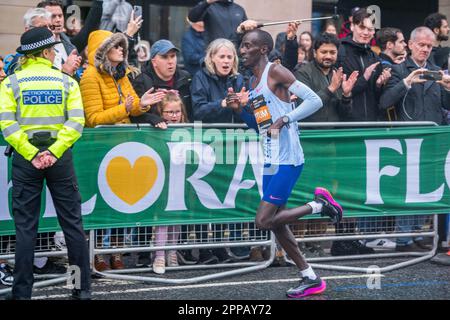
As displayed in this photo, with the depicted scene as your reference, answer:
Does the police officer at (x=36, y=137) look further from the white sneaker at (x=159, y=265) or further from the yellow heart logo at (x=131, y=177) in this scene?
the white sneaker at (x=159, y=265)

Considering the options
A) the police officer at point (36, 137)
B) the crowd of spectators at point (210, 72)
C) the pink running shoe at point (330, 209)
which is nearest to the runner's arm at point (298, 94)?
the crowd of spectators at point (210, 72)

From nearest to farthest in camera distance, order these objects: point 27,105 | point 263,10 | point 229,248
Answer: point 27,105 → point 229,248 → point 263,10

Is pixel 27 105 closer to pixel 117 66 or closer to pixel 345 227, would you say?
pixel 117 66

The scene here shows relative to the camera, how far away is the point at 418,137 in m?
9.73

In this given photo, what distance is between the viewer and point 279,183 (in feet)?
26.2

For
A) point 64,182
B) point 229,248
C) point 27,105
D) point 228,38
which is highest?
point 228,38

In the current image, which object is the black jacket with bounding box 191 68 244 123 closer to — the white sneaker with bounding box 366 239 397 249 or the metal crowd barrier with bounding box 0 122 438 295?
the metal crowd barrier with bounding box 0 122 438 295

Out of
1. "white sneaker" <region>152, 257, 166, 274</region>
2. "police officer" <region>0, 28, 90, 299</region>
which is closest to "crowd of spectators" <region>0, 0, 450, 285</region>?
"white sneaker" <region>152, 257, 166, 274</region>

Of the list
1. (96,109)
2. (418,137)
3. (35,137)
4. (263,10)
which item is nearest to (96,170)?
(96,109)

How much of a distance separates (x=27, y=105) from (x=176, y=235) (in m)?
2.34

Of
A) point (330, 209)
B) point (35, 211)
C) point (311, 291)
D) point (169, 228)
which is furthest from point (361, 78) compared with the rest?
point (35, 211)

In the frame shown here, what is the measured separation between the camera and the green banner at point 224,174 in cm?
866

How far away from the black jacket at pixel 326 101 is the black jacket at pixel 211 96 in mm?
809

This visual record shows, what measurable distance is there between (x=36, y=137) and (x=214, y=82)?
2.90 m
